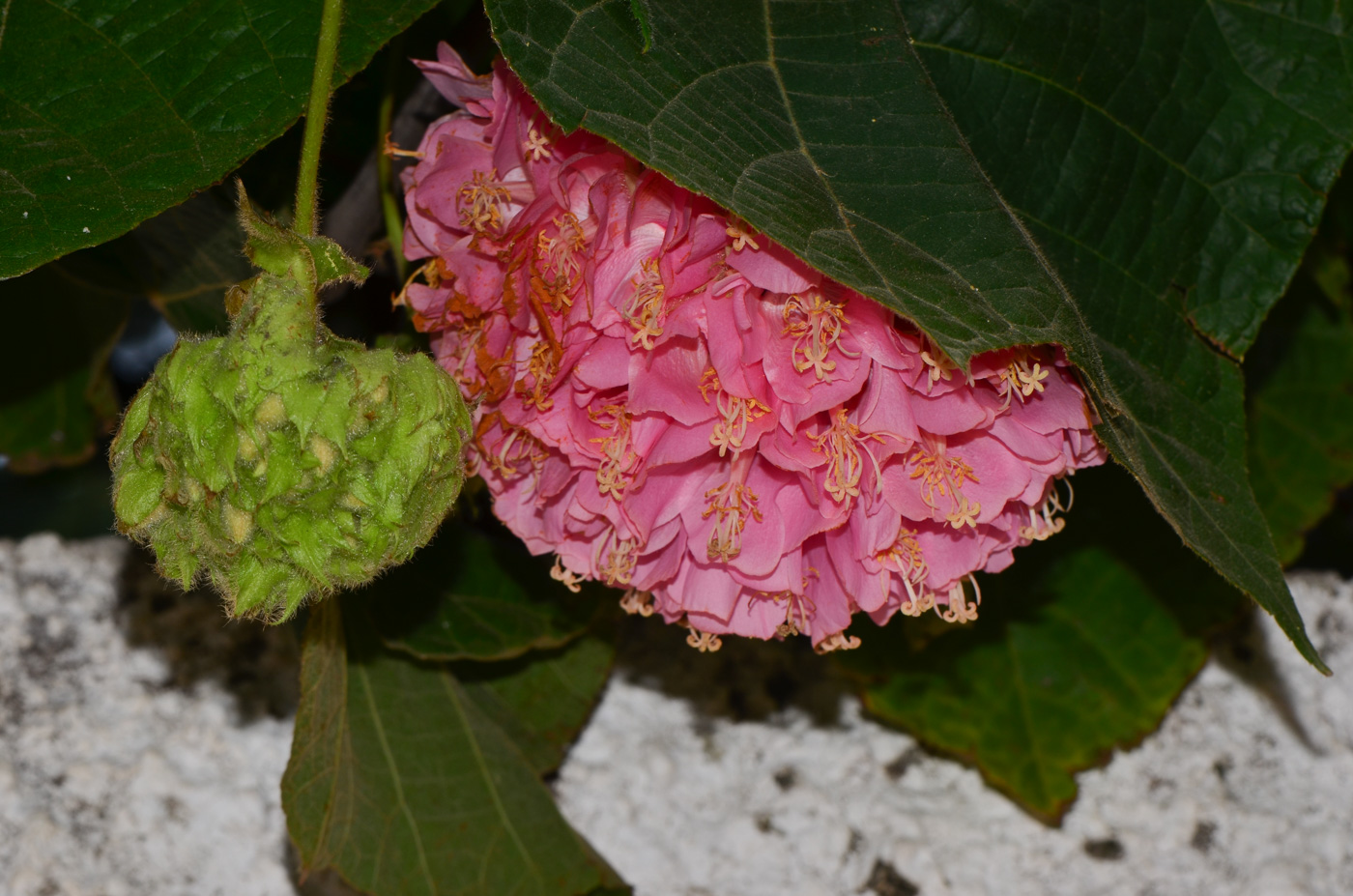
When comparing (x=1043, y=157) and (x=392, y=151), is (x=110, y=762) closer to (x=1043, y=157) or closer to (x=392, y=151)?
(x=392, y=151)

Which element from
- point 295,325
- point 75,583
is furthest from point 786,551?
point 75,583

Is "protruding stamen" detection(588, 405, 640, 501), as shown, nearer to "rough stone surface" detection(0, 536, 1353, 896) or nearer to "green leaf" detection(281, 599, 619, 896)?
"green leaf" detection(281, 599, 619, 896)

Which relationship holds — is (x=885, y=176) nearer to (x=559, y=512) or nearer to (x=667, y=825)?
(x=559, y=512)

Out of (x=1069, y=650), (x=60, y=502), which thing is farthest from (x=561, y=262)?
(x=60, y=502)

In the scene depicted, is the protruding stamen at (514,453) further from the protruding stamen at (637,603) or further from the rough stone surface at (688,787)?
the rough stone surface at (688,787)

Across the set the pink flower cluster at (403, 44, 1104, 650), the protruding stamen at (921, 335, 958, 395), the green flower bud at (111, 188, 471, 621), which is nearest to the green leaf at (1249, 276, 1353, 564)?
the pink flower cluster at (403, 44, 1104, 650)

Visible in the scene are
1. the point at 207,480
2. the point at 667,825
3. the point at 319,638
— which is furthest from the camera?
the point at 667,825
